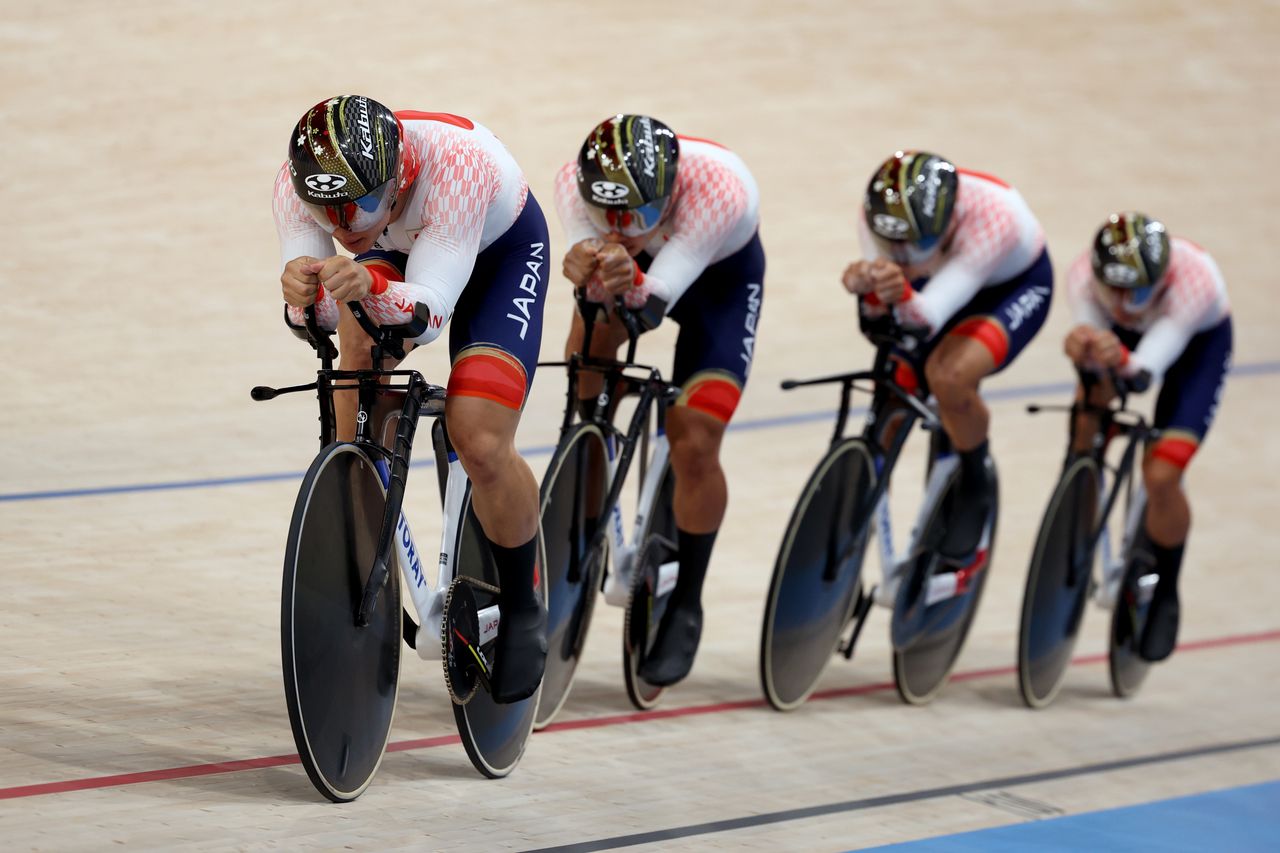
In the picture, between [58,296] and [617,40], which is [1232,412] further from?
[58,296]

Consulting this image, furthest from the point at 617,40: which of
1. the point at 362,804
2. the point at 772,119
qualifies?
the point at 362,804

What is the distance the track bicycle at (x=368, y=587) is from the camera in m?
2.65

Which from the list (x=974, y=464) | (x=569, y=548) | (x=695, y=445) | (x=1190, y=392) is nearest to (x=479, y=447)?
(x=569, y=548)

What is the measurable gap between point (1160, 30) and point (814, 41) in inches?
90.4

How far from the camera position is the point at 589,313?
3.38m

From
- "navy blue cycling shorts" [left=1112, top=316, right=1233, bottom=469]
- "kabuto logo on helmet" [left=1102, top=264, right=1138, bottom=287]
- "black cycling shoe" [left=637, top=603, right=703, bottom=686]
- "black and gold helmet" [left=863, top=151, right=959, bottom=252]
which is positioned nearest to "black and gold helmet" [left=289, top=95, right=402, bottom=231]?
Result: "black cycling shoe" [left=637, top=603, right=703, bottom=686]

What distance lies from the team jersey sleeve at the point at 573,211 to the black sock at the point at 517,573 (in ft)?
2.46

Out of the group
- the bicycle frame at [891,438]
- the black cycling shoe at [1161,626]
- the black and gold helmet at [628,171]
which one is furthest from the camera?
the black cycling shoe at [1161,626]

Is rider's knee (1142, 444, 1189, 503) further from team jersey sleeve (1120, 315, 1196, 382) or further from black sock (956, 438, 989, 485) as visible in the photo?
black sock (956, 438, 989, 485)

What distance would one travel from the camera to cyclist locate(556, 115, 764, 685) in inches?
129

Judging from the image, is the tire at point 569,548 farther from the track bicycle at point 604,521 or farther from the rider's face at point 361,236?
the rider's face at point 361,236

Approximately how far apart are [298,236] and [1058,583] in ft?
8.08

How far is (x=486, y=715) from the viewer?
3109 millimetres

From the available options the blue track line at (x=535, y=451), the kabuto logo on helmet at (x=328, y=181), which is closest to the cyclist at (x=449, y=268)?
the kabuto logo on helmet at (x=328, y=181)
